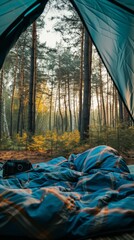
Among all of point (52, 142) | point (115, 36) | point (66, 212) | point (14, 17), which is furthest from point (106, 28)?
point (52, 142)

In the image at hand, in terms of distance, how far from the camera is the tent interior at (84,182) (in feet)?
4.07

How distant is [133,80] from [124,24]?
0.63 meters

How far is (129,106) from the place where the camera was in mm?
2639

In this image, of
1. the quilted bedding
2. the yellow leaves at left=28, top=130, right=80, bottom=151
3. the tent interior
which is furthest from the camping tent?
the yellow leaves at left=28, top=130, right=80, bottom=151

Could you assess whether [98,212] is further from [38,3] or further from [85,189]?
[38,3]

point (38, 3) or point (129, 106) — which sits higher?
point (38, 3)

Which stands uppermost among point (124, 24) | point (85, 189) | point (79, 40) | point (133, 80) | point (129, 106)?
point (79, 40)

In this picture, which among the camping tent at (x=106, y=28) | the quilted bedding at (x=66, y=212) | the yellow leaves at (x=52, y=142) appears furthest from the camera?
the yellow leaves at (x=52, y=142)

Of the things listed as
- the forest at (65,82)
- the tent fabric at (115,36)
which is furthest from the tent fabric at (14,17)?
the forest at (65,82)

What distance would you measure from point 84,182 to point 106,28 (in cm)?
185

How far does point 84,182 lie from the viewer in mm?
Answer: 1940

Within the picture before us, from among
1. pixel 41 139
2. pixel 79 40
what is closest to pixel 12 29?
pixel 41 139

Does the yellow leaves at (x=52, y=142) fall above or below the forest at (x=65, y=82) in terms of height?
below

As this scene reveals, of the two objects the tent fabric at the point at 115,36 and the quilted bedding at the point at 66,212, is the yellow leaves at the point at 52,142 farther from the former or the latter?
the quilted bedding at the point at 66,212
